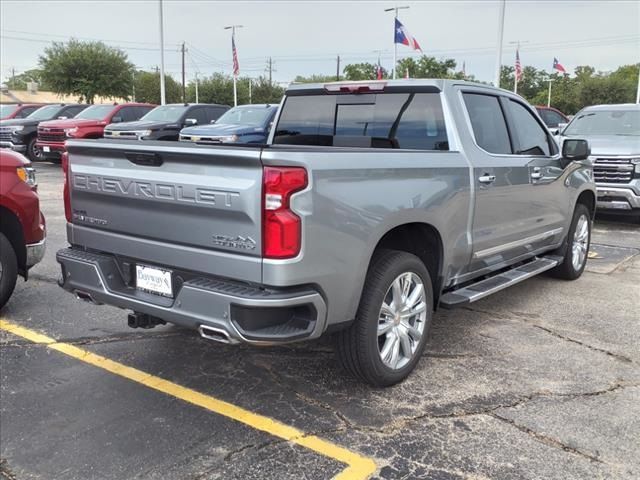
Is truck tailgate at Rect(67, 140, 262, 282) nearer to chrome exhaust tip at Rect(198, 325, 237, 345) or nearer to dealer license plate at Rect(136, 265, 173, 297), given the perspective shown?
dealer license plate at Rect(136, 265, 173, 297)

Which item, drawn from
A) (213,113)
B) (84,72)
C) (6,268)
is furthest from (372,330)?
(84,72)

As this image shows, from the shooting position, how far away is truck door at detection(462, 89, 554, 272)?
4.40m

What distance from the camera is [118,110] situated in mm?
18375

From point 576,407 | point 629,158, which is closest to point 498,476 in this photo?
point 576,407

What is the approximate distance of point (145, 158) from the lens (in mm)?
3352

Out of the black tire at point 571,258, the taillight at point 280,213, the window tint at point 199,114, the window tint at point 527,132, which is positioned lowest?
the black tire at point 571,258

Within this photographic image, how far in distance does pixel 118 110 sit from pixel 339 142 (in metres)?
15.4

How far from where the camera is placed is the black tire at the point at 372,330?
3.46 metres

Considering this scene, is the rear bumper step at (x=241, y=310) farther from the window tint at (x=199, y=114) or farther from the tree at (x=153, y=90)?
the tree at (x=153, y=90)

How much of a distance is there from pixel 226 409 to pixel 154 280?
846 millimetres

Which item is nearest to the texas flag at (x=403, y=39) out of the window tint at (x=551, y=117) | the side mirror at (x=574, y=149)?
the window tint at (x=551, y=117)

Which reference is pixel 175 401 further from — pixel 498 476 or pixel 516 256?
pixel 516 256

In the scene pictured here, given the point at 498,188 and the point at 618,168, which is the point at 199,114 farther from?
the point at 498,188

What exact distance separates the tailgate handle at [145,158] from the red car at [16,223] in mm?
2072
